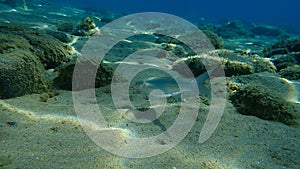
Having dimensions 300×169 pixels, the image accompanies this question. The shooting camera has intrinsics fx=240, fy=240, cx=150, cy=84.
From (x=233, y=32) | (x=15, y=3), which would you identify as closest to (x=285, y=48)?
(x=233, y=32)

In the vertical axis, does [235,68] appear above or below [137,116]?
above

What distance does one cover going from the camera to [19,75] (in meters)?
3.45

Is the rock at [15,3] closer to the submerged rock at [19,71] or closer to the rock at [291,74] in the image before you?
the submerged rock at [19,71]

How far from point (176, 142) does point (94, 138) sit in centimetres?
96

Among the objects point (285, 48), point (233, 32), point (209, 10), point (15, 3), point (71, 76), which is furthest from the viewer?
point (209, 10)

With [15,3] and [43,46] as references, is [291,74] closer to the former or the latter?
[43,46]

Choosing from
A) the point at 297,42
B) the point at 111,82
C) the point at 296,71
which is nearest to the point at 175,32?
the point at 297,42

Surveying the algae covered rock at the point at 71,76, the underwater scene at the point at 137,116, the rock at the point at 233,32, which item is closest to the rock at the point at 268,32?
the rock at the point at 233,32

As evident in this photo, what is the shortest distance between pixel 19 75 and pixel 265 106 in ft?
12.0

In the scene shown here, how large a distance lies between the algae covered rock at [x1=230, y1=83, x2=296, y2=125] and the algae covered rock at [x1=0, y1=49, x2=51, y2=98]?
3242 mm

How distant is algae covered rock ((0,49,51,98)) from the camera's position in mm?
3330

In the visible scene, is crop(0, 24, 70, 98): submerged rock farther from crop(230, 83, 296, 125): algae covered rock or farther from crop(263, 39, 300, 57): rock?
crop(263, 39, 300, 57): rock

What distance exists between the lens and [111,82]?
4.62 meters

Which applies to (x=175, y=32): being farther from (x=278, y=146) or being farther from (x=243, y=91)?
(x=278, y=146)
